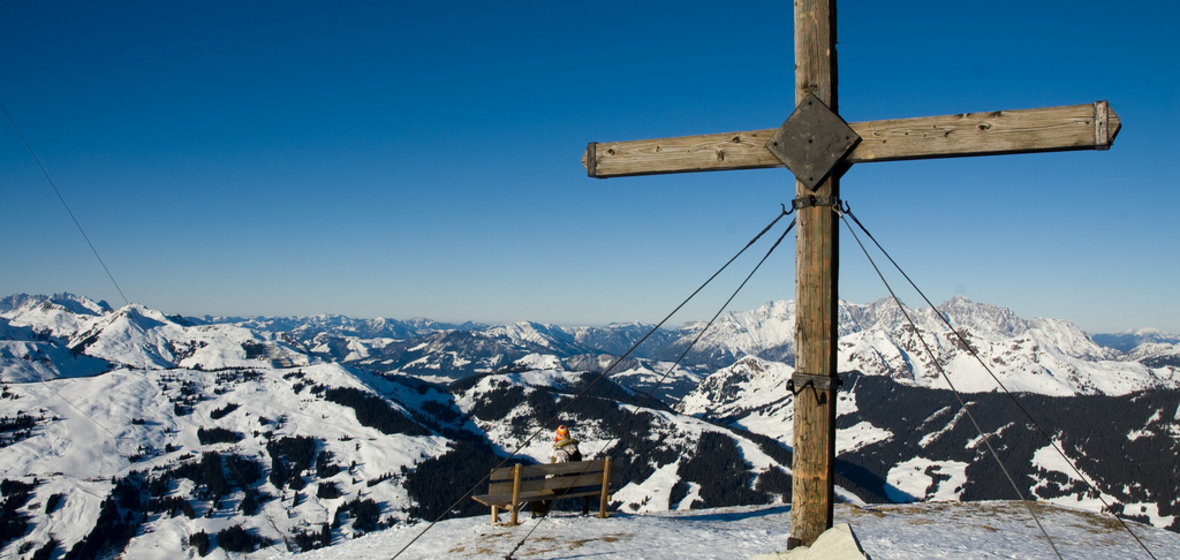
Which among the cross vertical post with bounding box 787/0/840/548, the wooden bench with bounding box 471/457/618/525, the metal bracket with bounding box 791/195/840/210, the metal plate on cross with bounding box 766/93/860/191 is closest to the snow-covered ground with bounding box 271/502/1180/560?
the wooden bench with bounding box 471/457/618/525

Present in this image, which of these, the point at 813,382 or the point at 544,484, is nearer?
the point at 813,382

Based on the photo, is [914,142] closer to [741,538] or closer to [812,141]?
[812,141]

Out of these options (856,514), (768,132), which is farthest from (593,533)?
(768,132)

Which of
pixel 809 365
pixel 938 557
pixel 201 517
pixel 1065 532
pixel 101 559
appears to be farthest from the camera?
pixel 201 517

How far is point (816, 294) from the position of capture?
7457 mm

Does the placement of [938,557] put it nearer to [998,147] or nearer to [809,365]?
[809,365]

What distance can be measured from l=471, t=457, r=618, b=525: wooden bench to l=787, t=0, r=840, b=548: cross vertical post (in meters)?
12.1

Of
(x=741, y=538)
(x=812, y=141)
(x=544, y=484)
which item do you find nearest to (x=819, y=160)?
(x=812, y=141)

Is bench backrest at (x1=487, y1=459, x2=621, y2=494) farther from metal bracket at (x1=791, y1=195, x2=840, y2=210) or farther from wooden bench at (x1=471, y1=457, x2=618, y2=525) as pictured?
metal bracket at (x1=791, y1=195, x2=840, y2=210)

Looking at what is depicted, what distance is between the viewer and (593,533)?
17.8 m

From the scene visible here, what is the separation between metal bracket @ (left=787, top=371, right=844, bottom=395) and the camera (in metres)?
7.41

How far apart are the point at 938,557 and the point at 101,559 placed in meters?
218

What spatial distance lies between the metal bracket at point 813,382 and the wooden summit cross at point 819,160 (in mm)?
13

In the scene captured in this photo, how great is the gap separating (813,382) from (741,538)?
1165 cm
